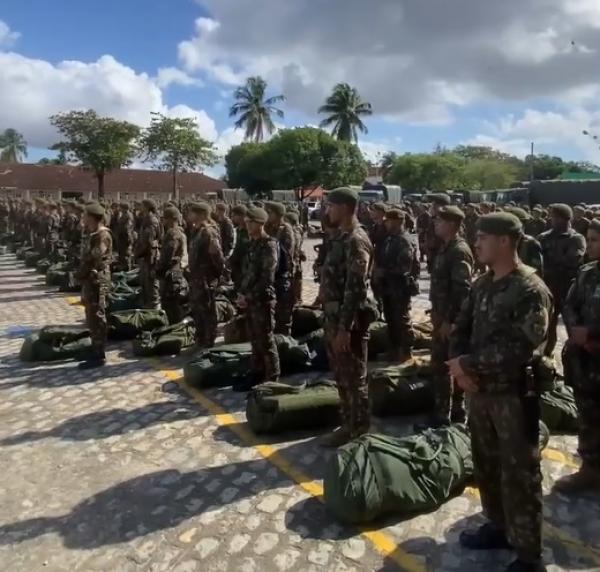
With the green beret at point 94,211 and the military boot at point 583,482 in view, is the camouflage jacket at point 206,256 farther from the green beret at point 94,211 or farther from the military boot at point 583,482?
the military boot at point 583,482

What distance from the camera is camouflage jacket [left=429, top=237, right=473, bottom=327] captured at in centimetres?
547

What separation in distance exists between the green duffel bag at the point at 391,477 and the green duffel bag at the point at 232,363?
9.37 ft

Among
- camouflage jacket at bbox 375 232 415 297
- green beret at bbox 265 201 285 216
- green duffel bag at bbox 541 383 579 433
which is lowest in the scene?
green duffel bag at bbox 541 383 579 433

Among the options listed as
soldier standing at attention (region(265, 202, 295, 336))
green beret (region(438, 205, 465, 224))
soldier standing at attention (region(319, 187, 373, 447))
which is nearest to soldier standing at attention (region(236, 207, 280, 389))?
soldier standing at attention (region(265, 202, 295, 336))

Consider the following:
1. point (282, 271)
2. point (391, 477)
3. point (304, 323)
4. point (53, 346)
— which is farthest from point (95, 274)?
point (391, 477)

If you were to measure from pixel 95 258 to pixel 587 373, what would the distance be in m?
5.59

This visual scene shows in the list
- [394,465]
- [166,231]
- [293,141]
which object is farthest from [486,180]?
[394,465]

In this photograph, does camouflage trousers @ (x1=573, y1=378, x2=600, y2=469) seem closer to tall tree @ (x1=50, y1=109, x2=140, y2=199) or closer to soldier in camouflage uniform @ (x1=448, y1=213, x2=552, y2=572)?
soldier in camouflage uniform @ (x1=448, y1=213, x2=552, y2=572)

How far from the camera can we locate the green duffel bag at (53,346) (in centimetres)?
818

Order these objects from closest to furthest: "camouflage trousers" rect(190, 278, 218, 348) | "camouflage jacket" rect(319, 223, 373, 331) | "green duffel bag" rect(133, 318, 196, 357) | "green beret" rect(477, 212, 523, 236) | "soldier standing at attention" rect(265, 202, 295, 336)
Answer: "green beret" rect(477, 212, 523, 236) → "camouflage jacket" rect(319, 223, 373, 331) → "soldier standing at attention" rect(265, 202, 295, 336) → "camouflage trousers" rect(190, 278, 218, 348) → "green duffel bag" rect(133, 318, 196, 357)

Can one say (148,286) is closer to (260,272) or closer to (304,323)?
(304,323)

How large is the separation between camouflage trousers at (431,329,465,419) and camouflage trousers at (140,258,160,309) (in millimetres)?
6111

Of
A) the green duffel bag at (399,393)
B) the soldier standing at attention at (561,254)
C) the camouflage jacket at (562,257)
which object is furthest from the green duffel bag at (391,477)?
the camouflage jacket at (562,257)

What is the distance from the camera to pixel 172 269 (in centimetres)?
919
